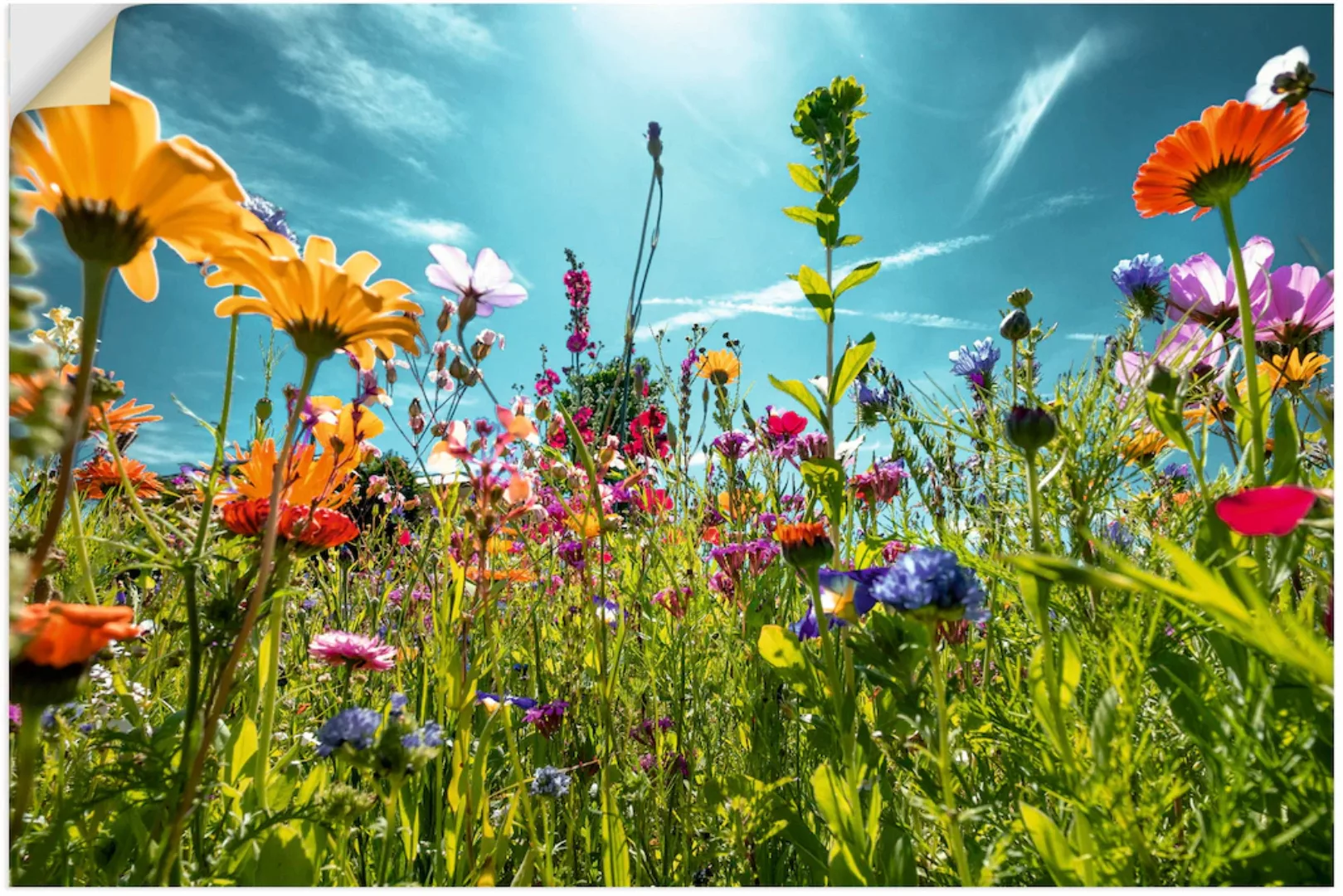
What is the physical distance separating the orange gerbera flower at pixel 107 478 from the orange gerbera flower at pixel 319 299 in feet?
1.46

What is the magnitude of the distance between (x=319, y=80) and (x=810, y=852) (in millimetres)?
857

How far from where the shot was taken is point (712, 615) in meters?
0.94

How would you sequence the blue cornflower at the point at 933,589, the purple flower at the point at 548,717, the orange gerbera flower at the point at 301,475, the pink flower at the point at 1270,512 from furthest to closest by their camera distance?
the purple flower at the point at 548,717 → the orange gerbera flower at the point at 301,475 → the blue cornflower at the point at 933,589 → the pink flower at the point at 1270,512

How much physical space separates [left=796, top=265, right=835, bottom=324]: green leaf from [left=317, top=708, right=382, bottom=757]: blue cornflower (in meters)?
0.48

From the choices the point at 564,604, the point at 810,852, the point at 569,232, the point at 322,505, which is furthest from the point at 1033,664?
the point at 564,604

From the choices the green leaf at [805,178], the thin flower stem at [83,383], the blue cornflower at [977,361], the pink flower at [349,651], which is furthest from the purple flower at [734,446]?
the thin flower stem at [83,383]

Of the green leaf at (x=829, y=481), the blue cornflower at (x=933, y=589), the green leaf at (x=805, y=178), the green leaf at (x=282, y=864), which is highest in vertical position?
the green leaf at (x=805, y=178)

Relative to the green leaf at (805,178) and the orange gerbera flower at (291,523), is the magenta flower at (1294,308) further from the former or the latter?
the orange gerbera flower at (291,523)

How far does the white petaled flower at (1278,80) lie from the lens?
46cm

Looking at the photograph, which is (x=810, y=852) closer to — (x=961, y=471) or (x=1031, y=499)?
(x=1031, y=499)

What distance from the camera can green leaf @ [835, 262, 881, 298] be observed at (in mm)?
613

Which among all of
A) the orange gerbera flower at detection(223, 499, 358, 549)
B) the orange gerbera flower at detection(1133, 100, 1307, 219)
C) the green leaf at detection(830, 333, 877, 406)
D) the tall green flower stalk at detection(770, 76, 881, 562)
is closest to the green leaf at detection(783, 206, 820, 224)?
the tall green flower stalk at detection(770, 76, 881, 562)

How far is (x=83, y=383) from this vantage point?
32cm

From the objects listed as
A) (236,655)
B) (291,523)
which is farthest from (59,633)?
(291,523)
